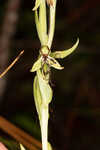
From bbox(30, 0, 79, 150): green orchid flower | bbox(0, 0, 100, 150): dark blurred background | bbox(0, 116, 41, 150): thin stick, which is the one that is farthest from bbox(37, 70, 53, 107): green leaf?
bbox(0, 0, 100, 150): dark blurred background

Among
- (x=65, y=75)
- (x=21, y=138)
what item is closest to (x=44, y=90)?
(x=21, y=138)

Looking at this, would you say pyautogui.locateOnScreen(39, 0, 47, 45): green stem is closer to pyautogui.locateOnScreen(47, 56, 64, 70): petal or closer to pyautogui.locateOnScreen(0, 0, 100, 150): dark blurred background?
pyautogui.locateOnScreen(47, 56, 64, 70): petal

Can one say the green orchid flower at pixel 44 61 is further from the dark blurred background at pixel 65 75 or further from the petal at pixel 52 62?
the dark blurred background at pixel 65 75

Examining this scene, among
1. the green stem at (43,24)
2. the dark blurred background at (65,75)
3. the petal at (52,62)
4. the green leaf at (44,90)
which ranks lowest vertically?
the dark blurred background at (65,75)

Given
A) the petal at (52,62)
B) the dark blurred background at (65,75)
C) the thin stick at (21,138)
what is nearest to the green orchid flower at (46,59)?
the petal at (52,62)

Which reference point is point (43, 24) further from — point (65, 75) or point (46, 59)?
point (65, 75)

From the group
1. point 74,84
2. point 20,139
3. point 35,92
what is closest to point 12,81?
point 74,84

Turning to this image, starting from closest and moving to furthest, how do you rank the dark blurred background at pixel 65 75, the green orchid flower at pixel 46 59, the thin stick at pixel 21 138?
the green orchid flower at pixel 46 59, the thin stick at pixel 21 138, the dark blurred background at pixel 65 75

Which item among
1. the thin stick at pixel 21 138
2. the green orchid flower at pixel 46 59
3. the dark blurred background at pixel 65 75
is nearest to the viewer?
the green orchid flower at pixel 46 59
